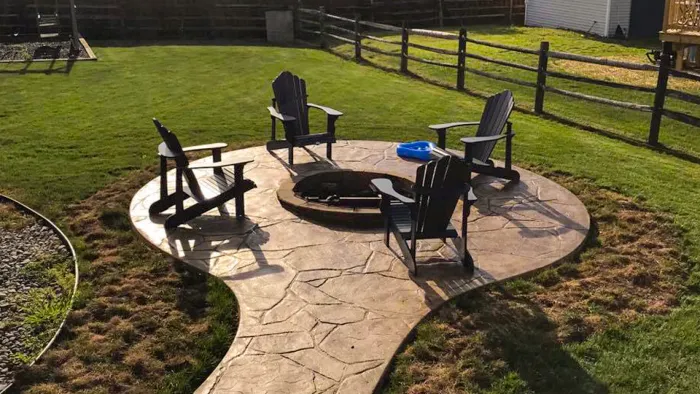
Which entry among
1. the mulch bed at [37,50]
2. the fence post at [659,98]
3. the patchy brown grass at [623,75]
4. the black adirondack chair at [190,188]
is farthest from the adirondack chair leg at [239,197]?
the mulch bed at [37,50]

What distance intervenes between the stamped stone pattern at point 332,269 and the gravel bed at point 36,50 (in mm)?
9599

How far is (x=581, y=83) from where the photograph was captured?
40.0 feet

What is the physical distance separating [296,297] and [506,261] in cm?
156

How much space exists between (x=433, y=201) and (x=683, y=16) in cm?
1075

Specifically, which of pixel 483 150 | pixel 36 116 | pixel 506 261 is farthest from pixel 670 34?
pixel 36 116

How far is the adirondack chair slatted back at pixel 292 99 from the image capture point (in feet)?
23.8

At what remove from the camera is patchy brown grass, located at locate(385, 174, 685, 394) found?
3490mm

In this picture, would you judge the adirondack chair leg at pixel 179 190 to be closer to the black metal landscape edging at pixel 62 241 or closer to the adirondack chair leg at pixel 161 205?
the adirondack chair leg at pixel 161 205

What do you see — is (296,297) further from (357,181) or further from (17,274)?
(357,181)

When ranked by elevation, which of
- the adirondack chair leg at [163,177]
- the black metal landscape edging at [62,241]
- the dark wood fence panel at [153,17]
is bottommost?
the black metal landscape edging at [62,241]

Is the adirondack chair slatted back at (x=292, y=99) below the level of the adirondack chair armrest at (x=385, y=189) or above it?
above

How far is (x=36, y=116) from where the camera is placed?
916 centimetres

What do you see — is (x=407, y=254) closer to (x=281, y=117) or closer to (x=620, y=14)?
(x=281, y=117)

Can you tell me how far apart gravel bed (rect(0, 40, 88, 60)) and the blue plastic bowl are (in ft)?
31.9
